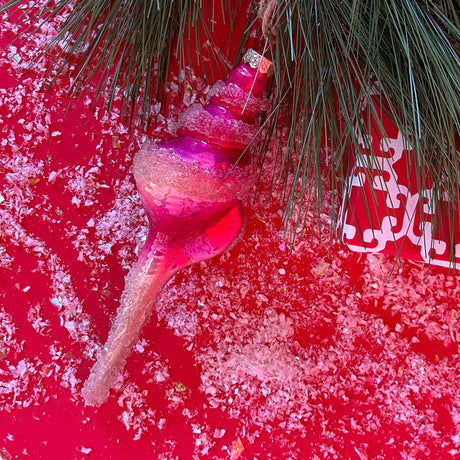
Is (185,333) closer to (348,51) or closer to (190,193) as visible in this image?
(190,193)

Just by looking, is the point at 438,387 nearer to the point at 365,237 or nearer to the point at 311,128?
the point at 365,237

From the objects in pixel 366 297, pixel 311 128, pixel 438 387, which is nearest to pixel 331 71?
pixel 311 128

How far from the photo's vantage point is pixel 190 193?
445mm

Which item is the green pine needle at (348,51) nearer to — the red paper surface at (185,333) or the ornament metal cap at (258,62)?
the ornament metal cap at (258,62)

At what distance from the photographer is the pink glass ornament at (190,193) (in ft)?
1.42

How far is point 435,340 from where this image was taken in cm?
56

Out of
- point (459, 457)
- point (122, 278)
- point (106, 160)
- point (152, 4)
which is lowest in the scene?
point (459, 457)

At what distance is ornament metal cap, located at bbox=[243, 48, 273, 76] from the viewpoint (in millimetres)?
415

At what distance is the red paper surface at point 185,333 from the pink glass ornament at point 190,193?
4cm

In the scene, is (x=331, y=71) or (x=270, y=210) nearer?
(x=331, y=71)

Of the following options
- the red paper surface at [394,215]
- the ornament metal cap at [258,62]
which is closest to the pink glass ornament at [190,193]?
the ornament metal cap at [258,62]

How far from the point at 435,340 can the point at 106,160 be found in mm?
440

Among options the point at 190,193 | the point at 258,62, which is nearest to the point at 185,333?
the point at 190,193

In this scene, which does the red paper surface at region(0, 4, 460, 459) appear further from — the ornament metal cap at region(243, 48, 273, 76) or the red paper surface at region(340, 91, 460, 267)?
the ornament metal cap at region(243, 48, 273, 76)
